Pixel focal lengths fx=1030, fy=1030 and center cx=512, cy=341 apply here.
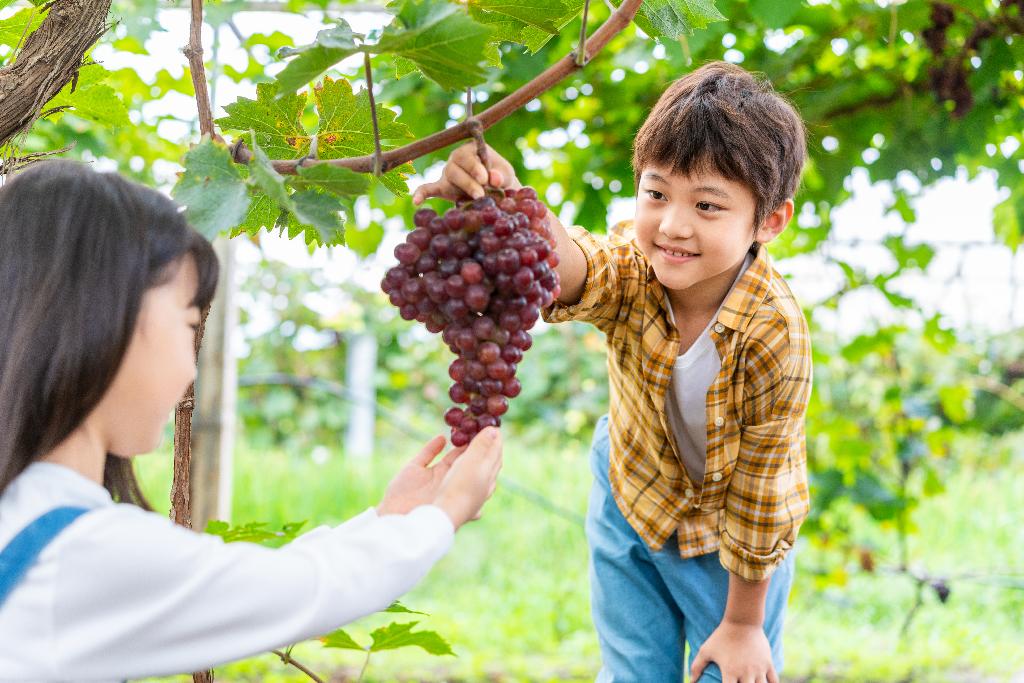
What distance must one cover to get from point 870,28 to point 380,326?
3.60m

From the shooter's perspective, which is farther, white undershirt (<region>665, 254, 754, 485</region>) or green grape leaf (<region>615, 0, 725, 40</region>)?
white undershirt (<region>665, 254, 754, 485</region>)

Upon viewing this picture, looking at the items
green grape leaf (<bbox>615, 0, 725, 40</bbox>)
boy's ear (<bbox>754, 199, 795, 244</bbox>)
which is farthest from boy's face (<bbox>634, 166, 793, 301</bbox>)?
green grape leaf (<bbox>615, 0, 725, 40</bbox>)

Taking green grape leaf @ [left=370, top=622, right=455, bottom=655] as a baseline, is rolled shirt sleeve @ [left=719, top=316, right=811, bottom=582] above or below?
above

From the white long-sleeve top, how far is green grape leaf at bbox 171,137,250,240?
0.25 m

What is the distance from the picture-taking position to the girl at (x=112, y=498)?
79cm

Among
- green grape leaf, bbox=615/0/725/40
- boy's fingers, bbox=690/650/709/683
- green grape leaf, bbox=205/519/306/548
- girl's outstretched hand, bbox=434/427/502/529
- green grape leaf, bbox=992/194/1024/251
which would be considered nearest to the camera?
girl's outstretched hand, bbox=434/427/502/529

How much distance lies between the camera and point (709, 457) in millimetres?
1575

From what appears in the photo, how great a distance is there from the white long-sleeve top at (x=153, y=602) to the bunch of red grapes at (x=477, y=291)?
0.59ft

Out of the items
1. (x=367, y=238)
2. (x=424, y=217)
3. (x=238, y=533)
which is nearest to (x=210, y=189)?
(x=424, y=217)

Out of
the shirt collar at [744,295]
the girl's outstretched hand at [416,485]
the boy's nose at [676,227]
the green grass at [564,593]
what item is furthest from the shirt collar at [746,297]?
the green grass at [564,593]

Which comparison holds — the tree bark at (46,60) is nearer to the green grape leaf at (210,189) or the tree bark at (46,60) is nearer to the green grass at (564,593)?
the green grape leaf at (210,189)

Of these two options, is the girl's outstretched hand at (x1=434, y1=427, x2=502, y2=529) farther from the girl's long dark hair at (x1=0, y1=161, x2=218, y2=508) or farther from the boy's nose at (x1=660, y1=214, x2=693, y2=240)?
the boy's nose at (x1=660, y1=214, x2=693, y2=240)

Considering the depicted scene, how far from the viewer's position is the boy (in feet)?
4.58

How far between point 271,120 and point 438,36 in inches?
10.9
